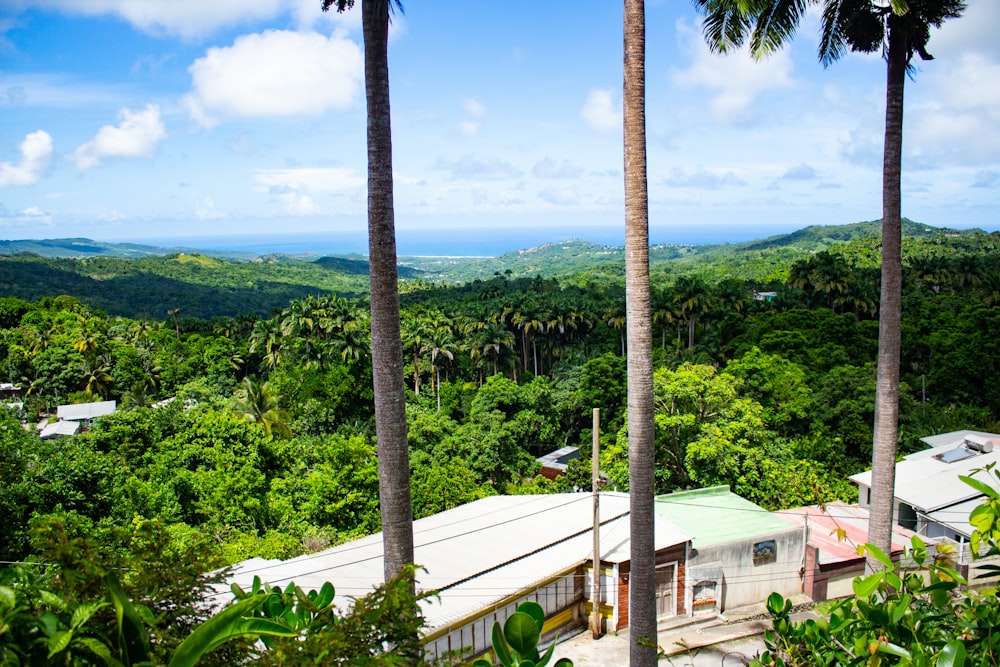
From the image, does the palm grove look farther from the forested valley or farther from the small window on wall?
the small window on wall

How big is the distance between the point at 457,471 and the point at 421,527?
7.59 m

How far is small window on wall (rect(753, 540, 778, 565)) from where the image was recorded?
537 inches

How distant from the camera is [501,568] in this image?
11.7 metres

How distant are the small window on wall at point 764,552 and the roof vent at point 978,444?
873 centimetres

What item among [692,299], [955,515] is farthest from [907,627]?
[692,299]

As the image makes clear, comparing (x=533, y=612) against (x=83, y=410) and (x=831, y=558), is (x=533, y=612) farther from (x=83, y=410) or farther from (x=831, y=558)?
(x=83, y=410)

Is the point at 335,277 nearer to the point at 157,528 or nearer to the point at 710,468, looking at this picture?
the point at 710,468

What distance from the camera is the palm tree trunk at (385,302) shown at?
6.07 m

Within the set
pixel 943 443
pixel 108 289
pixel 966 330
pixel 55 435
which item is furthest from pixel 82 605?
pixel 108 289

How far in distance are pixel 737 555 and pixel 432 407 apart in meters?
29.0

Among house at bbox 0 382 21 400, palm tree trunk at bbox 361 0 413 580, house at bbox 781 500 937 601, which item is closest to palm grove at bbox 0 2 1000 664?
palm tree trunk at bbox 361 0 413 580

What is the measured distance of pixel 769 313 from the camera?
42594 mm

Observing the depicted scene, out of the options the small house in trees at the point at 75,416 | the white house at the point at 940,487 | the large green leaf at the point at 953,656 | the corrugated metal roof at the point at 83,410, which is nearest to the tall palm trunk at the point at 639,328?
the large green leaf at the point at 953,656

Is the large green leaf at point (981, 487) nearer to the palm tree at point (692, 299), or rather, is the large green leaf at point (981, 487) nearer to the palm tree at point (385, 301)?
the palm tree at point (385, 301)
